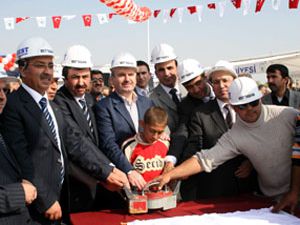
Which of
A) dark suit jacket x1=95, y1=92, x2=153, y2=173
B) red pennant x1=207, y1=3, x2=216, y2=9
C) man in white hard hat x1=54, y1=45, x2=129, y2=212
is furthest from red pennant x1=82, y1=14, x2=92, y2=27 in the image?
dark suit jacket x1=95, y1=92, x2=153, y2=173

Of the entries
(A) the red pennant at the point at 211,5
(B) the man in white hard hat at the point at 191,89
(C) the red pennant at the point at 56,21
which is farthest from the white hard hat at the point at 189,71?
(C) the red pennant at the point at 56,21

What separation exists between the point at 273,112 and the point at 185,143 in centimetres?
75

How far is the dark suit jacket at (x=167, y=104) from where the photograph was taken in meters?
3.29

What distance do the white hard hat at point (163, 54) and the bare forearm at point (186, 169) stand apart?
4.64 feet

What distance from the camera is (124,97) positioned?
301cm

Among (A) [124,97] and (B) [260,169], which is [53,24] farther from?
(B) [260,169]

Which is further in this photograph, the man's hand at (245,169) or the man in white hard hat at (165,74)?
the man in white hard hat at (165,74)

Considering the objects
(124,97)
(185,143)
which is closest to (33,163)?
(124,97)

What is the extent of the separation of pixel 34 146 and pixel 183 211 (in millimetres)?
1012

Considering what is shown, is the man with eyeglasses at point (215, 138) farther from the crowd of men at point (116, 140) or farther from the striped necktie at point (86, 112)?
the striped necktie at point (86, 112)

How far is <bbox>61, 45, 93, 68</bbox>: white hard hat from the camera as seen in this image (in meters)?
2.99

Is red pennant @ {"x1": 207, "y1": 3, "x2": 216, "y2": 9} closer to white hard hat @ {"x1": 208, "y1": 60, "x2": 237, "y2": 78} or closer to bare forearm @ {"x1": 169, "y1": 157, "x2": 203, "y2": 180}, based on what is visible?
white hard hat @ {"x1": 208, "y1": 60, "x2": 237, "y2": 78}

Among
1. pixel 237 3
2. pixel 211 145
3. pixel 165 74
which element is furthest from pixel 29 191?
pixel 237 3

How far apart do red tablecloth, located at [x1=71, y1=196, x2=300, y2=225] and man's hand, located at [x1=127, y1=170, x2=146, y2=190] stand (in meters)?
0.20
